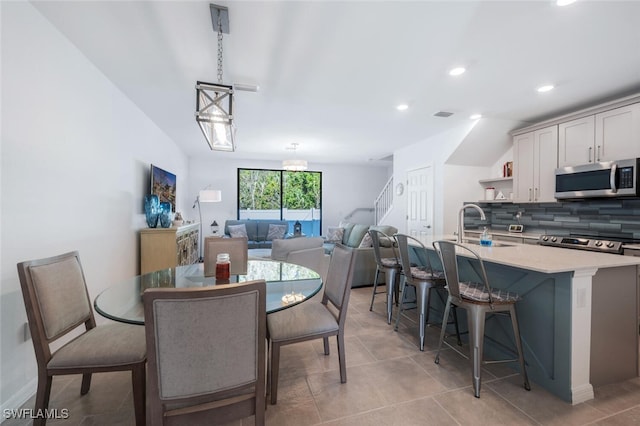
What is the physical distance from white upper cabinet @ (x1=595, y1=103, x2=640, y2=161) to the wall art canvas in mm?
5777

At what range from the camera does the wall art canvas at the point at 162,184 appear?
3.99 meters

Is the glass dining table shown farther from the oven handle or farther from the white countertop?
the oven handle

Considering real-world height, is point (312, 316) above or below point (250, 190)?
below

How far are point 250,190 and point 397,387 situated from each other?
656cm

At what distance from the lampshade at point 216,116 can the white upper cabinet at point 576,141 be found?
167 inches

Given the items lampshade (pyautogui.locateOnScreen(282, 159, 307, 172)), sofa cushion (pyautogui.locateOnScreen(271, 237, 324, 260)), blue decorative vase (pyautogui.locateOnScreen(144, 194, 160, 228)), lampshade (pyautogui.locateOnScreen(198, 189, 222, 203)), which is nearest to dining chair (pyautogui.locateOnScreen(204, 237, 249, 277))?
sofa cushion (pyautogui.locateOnScreen(271, 237, 324, 260))

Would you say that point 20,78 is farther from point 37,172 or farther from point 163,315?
point 163,315

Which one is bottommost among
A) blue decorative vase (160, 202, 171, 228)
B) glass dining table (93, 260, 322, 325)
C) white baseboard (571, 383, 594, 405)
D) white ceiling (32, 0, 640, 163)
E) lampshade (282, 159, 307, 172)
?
white baseboard (571, 383, 594, 405)

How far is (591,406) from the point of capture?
1.78m

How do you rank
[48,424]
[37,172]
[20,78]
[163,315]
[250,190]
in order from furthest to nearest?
[250,190]
[37,172]
[20,78]
[48,424]
[163,315]

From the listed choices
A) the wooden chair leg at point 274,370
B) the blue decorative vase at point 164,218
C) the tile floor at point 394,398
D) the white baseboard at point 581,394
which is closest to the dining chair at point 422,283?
the tile floor at point 394,398

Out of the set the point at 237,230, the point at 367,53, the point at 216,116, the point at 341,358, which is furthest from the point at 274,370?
the point at 237,230

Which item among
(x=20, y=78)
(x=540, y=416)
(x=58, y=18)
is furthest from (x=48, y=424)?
(x=540, y=416)

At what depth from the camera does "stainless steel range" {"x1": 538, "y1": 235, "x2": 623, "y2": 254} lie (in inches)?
123
